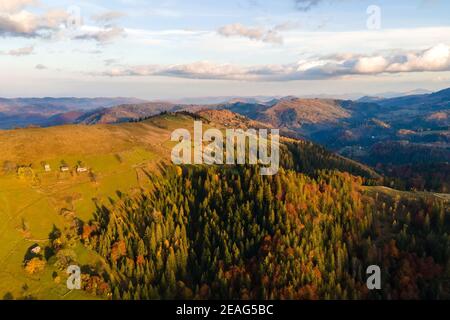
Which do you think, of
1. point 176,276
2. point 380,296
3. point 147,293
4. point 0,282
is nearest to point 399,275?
point 380,296

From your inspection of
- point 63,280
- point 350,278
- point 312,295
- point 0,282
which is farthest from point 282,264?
point 0,282

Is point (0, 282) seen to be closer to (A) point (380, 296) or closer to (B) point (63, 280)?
(B) point (63, 280)
